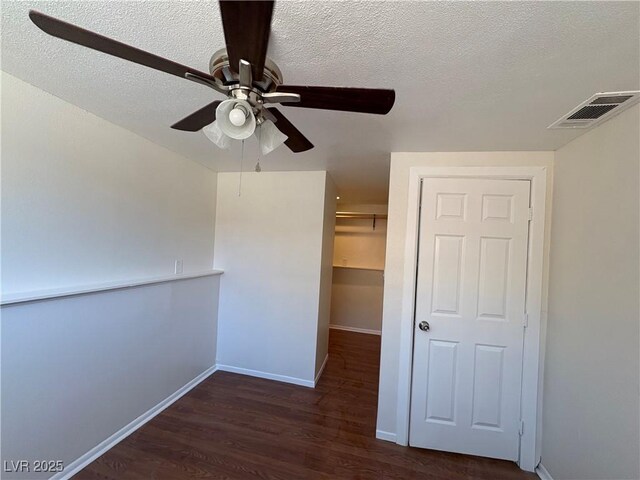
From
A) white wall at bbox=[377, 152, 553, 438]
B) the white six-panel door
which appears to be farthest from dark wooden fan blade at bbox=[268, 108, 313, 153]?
the white six-panel door

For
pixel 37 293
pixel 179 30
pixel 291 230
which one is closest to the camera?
pixel 179 30

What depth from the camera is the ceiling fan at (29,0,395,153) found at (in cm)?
67

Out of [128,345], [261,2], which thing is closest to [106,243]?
[128,345]

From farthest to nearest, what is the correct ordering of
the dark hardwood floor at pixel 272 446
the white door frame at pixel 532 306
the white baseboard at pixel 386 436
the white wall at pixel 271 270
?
the white wall at pixel 271 270 < the white baseboard at pixel 386 436 < the white door frame at pixel 532 306 < the dark hardwood floor at pixel 272 446

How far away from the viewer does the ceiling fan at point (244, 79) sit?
67cm

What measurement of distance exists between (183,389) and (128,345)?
878 millimetres

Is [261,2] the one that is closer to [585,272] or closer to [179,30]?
[179,30]

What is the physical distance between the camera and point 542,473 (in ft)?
5.94

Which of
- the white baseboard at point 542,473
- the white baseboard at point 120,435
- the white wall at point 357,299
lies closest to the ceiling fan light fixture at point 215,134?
the white baseboard at point 120,435

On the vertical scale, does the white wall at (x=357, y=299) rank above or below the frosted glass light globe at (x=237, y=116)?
below

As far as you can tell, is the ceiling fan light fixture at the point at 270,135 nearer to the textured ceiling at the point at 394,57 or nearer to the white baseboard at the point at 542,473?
the textured ceiling at the point at 394,57

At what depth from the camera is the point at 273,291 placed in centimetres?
293

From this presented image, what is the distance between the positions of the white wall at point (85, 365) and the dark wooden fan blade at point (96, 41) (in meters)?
1.41

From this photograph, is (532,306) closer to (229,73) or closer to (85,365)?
(229,73)
